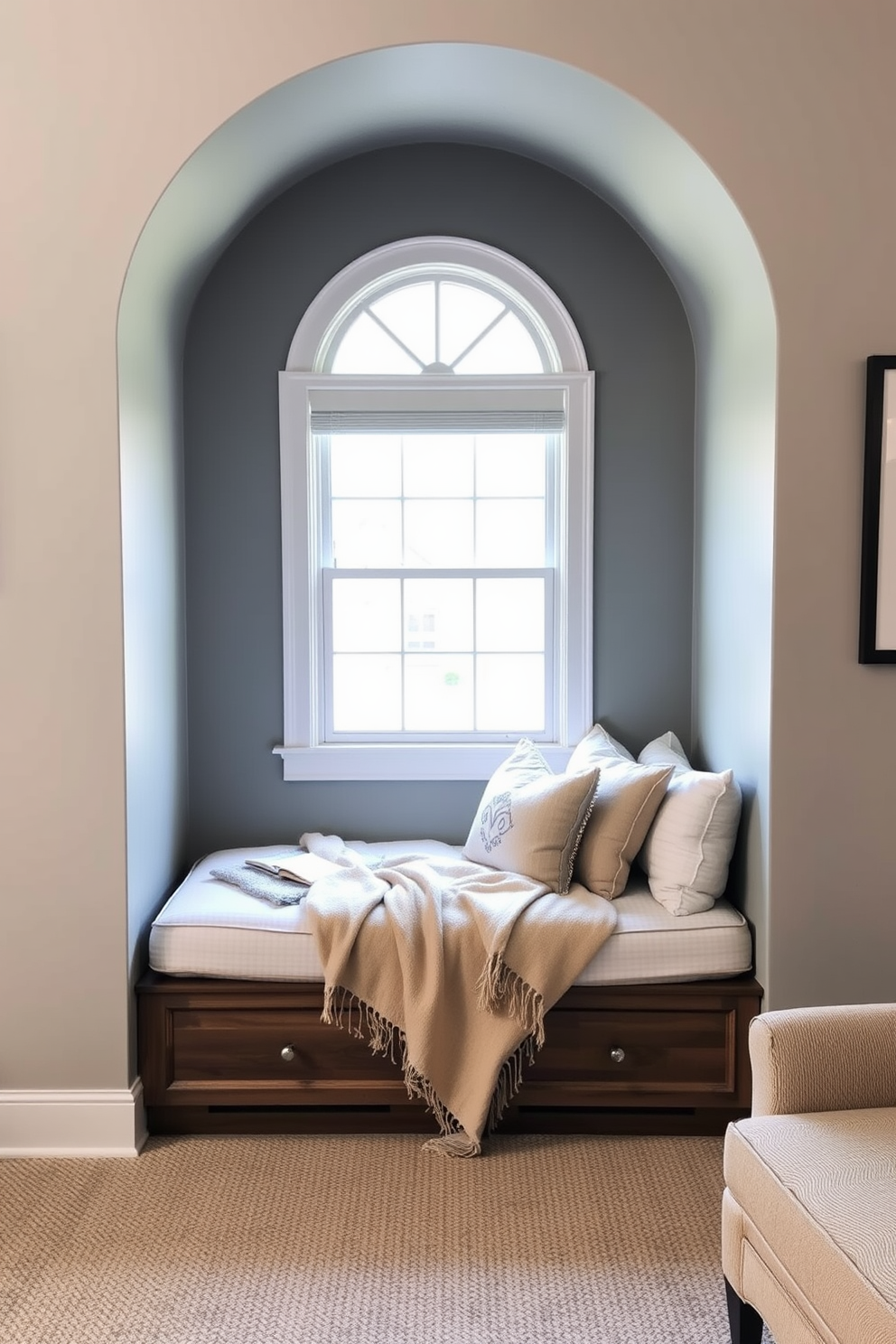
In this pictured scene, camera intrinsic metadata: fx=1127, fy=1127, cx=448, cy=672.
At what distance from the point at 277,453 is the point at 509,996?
1936mm

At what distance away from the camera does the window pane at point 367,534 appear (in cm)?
388

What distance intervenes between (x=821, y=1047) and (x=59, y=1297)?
168 cm

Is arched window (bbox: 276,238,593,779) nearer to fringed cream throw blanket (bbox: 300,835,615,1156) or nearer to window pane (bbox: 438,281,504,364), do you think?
window pane (bbox: 438,281,504,364)

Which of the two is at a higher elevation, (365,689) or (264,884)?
(365,689)

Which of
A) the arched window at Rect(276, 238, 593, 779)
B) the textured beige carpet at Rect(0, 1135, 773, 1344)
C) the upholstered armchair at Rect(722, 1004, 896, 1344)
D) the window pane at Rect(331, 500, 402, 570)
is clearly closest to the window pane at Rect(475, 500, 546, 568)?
the arched window at Rect(276, 238, 593, 779)

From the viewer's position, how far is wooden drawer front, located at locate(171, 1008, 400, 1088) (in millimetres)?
3061

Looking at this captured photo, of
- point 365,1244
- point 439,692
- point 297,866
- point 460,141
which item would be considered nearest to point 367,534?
point 439,692

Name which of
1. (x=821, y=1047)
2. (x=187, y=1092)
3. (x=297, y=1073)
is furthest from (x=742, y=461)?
(x=187, y=1092)

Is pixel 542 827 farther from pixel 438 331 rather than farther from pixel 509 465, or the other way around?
pixel 438 331

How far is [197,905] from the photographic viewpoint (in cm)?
317

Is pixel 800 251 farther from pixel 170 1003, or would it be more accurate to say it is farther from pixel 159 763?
pixel 170 1003

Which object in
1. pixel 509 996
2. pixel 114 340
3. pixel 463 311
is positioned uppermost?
pixel 463 311

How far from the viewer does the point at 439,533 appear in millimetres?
3898

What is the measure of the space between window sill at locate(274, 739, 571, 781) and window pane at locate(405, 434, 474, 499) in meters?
0.88
